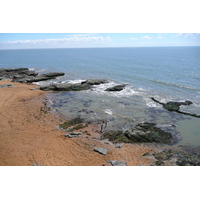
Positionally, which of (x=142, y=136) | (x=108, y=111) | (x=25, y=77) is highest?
(x=25, y=77)

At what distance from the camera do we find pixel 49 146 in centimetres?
1261

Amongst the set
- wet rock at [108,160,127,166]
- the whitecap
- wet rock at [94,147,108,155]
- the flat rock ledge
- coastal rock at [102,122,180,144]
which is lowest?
wet rock at [108,160,127,166]

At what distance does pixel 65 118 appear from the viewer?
18547 mm

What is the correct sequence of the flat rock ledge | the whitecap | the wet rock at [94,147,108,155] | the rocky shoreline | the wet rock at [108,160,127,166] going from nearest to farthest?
the wet rock at [108,160,127,166]
the rocky shoreline
the wet rock at [94,147,108,155]
the whitecap
the flat rock ledge

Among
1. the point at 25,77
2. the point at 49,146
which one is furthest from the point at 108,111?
the point at 25,77

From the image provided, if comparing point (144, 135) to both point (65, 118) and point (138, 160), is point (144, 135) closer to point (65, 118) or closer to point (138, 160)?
point (138, 160)

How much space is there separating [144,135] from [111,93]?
14.4 meters

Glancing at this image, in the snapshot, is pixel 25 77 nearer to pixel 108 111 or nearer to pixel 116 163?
pixel 108 111

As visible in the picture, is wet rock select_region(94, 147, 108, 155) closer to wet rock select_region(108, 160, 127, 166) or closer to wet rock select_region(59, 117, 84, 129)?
wet rock select_region(108, 160, 127, 166)

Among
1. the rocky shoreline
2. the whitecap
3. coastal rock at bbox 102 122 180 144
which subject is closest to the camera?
the rocky shoreline

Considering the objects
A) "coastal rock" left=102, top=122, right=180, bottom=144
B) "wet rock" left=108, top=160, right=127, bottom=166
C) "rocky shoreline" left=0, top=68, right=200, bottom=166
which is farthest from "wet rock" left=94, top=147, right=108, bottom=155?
"coastal rock" left=102, top=122, right=180, bottom=144

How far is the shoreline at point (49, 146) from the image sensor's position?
35.7 ft

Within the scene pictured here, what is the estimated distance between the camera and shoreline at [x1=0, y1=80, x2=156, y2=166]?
1087 cm

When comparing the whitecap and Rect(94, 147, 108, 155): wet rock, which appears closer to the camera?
Rect(94, 147, 108, 155): wet rock
